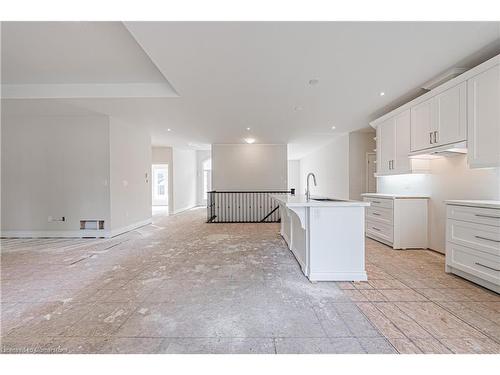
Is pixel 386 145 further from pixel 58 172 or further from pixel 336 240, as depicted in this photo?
pixel 58 172

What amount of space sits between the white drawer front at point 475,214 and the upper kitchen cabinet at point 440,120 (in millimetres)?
869

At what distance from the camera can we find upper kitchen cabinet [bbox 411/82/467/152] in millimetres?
2826

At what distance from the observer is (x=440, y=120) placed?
3.14m

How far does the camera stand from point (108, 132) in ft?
16.4

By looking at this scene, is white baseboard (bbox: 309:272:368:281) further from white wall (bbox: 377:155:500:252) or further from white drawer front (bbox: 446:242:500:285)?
white wall (bbox: 377:155:500:252)

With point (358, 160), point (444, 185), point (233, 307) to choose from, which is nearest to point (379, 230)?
point (444, 185)

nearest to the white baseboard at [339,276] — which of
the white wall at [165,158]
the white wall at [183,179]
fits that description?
the white wall at [183,179]

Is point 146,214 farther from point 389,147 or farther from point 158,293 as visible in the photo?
point 389,147

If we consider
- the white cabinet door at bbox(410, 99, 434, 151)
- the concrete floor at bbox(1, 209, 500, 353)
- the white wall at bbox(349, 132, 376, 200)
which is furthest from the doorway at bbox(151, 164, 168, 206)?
the white cabinet door at bbox(410, 99, 434, 151)

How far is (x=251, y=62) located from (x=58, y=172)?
4.86m

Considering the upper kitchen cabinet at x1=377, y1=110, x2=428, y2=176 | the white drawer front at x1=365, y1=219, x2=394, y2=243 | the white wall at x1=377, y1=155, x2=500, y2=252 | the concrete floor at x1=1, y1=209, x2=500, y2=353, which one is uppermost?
the upper kitchen cabinet at x1=377, y1=110, x2=428, y2=176

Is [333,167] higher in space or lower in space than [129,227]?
higher

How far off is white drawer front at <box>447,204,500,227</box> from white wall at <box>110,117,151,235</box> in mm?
5899
